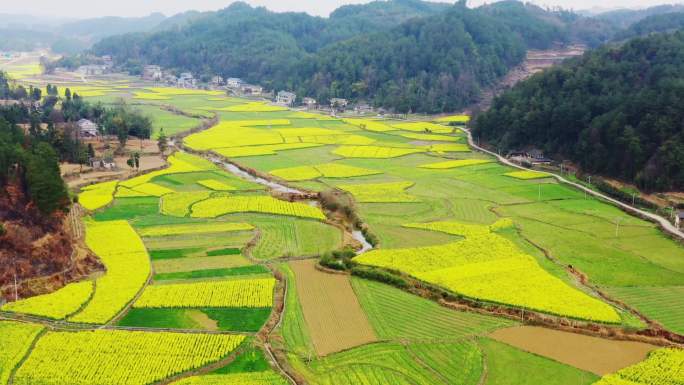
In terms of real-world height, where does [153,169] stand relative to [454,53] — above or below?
below

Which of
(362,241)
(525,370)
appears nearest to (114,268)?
(362,241)

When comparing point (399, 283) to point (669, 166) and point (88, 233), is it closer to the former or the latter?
point (88, 233)

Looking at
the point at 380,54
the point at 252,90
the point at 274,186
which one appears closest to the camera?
the point at 274,186

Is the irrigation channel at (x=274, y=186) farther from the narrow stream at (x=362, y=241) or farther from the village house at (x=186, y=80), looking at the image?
the village house at (x=186, y=80)

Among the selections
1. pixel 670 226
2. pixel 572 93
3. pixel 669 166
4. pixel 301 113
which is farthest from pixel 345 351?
pixel 301 113

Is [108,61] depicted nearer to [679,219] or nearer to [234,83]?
[234,83]

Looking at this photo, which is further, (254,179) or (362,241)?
(254,179)
